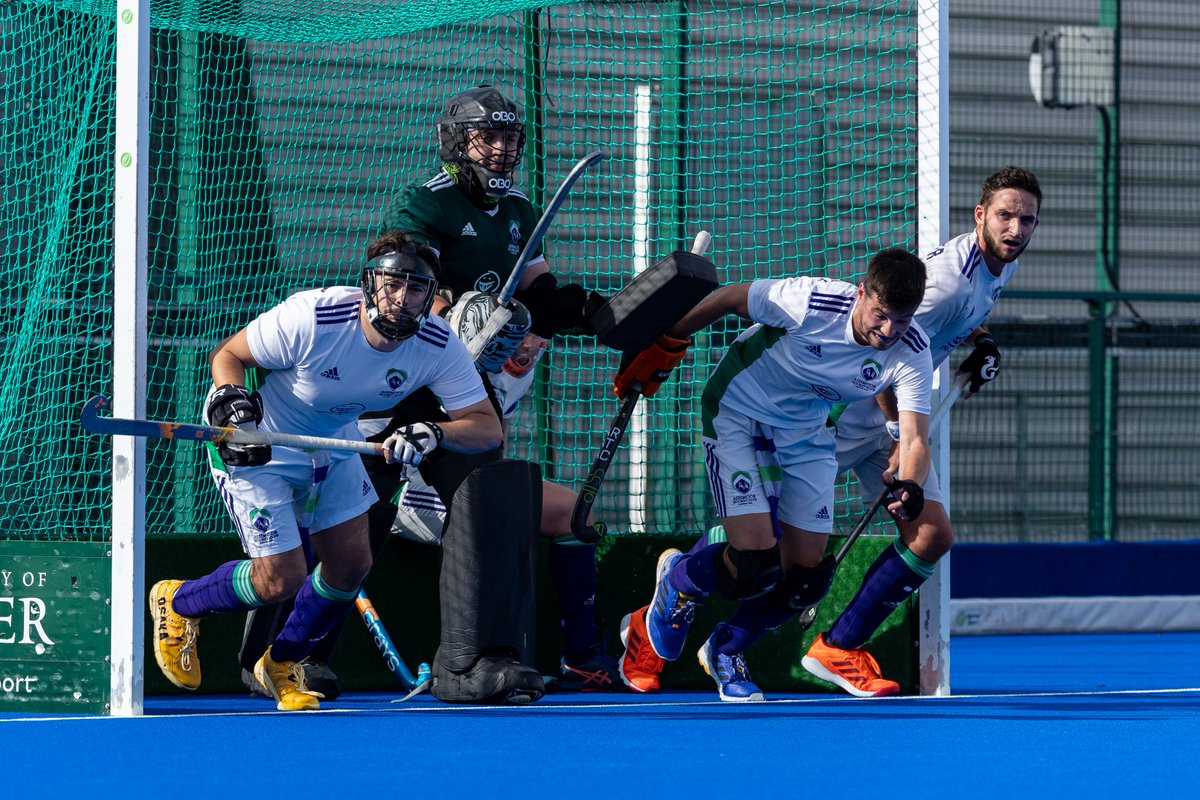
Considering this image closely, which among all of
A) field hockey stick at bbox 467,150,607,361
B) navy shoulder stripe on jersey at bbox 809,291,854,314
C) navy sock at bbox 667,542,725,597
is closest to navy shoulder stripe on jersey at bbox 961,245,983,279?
navy shoulder stripe on jersey at bbox 809,291,854,314

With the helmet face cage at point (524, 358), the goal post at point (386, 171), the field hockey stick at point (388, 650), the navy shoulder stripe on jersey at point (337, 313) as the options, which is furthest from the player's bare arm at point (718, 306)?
the field hockey stick at point (388, 650)

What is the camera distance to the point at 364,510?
16.9ft

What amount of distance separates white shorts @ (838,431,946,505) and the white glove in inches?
64.4

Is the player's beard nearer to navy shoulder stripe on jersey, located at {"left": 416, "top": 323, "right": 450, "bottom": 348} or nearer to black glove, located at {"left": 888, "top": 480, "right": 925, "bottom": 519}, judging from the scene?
black glove, located at {"left": 888, "top": 480, "right": 925, "bottom": 519}

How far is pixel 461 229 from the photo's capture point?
17.9ft

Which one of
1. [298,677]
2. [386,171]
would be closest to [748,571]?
[298,677]

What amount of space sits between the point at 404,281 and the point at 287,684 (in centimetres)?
119

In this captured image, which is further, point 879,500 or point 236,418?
point 879,500

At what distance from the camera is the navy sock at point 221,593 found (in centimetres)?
504

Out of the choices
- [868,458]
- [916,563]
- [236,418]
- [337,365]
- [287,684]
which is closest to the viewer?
[236,418]

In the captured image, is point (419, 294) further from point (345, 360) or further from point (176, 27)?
point (176, 27)

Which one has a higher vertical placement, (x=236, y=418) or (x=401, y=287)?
(x=401, y=287)

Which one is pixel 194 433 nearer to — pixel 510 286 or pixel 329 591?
pixel 329 591

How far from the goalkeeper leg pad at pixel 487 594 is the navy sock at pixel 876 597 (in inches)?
42.8
